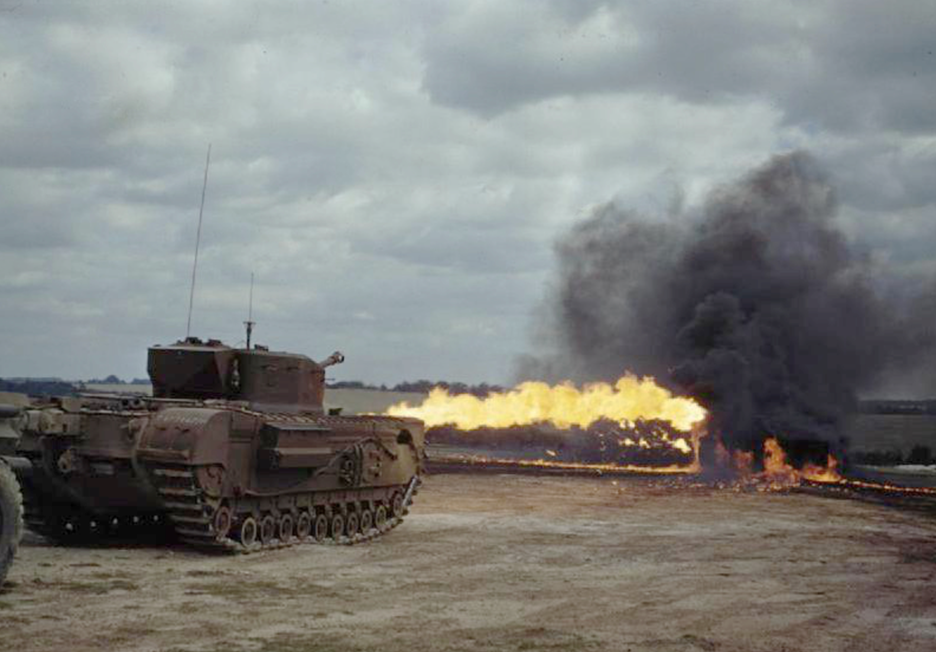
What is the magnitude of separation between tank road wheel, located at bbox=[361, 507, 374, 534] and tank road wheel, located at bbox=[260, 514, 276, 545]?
2.52 m

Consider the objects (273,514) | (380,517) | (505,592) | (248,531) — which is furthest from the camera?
(380,517)

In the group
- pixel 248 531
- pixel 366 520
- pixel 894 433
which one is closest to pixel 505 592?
pixel 248 531

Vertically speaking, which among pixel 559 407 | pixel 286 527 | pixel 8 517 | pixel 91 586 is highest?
pixel 559 407

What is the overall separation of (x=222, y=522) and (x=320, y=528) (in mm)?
2859

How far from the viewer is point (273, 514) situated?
18.6m

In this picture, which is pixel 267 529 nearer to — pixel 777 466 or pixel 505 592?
pixel 505 592

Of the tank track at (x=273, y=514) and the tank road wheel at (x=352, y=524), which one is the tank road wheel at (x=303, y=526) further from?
the tank road wheel at (x=352, y=524)

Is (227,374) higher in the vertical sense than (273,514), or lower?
higher

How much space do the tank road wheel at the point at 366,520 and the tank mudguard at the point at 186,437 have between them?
14.1ft

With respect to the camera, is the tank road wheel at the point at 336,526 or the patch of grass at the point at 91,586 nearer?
the patch of grass at the point at 91,586

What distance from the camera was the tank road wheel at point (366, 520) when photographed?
2084cm

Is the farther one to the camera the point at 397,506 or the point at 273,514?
the point at 397,506

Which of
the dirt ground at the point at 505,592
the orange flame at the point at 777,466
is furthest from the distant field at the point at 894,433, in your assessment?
the dirt ground at the point at 505,592

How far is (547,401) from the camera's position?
40969 millimetres
